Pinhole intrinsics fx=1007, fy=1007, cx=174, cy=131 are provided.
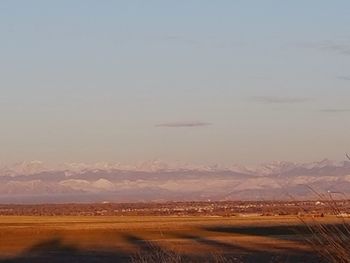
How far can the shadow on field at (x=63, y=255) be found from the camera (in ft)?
→ 140

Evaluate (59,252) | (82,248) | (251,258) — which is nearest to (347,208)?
(251,258)

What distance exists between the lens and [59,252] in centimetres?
5041

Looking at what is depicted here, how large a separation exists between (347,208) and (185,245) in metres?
43.4

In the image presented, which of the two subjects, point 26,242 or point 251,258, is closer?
point 251,258

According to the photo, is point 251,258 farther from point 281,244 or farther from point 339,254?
point 339,254

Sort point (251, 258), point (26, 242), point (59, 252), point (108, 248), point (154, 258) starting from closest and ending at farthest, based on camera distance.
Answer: point (154, 258) → point (251, 258) → point (59, 252) → point (108, 248) → point (26, 242)

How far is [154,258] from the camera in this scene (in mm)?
15352

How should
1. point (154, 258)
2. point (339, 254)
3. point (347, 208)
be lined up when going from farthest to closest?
point (154, 258) < point (347, 208) < point (339, 254)

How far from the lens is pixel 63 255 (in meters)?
47.4

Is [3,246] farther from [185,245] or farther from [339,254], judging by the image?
[339,254]

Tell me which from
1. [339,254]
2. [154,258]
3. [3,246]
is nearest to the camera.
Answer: [339,254]

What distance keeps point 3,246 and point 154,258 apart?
44.8 m

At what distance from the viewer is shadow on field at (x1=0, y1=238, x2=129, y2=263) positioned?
4269 centimetres

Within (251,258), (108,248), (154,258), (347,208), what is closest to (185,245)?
(108,248)
